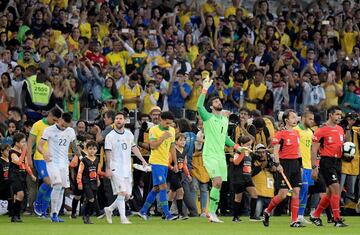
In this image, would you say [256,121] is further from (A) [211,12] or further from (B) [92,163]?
(A) [211,12]

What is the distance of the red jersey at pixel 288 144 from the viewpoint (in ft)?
77.6

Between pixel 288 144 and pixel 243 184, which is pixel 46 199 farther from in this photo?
pixel 288 144

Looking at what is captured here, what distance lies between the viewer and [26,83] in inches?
1187

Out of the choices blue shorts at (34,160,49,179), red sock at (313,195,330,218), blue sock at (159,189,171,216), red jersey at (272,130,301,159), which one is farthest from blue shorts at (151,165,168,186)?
red sock at (313,195,330,218)

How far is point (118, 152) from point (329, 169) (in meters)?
4.30

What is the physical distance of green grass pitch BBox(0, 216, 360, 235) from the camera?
850 inches

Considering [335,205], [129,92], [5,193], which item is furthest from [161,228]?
[129,92]

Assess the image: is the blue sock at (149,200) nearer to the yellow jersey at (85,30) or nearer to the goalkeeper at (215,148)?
the goalkeeper at (215,148)

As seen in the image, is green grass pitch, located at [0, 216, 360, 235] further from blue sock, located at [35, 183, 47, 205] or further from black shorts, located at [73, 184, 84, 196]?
black shorts, located at [73, 184, 84, 196]

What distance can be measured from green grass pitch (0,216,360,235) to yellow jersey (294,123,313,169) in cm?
137

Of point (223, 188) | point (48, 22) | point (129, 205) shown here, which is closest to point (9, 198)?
point (129, 205)

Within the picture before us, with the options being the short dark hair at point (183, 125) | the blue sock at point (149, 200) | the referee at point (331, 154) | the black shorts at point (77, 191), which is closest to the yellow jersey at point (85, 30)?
the short dark hair at point (183, 125)

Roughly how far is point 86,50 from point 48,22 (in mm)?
1590

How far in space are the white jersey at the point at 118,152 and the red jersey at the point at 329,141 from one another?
3861 millimetres
